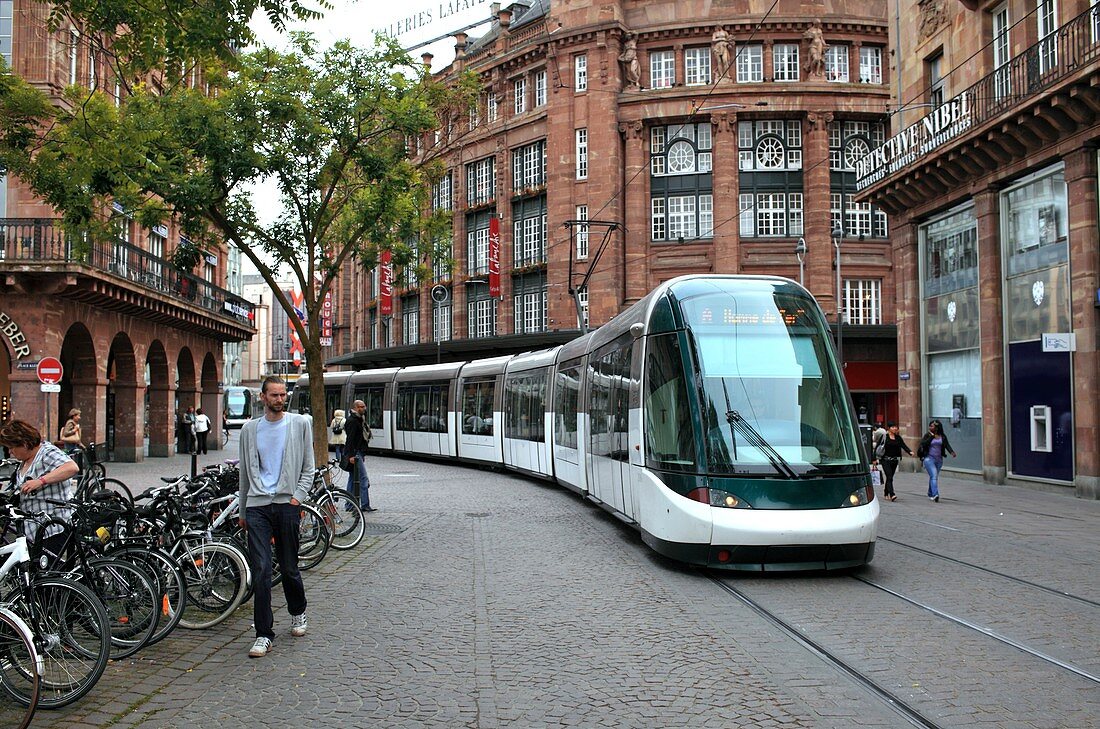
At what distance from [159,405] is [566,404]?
2108 cm

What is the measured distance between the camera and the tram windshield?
32.4 feet

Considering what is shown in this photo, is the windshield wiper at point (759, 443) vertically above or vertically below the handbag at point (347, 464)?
above

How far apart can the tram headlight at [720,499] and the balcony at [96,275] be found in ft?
45.7

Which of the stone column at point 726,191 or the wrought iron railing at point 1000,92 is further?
the stone column at point 726,191

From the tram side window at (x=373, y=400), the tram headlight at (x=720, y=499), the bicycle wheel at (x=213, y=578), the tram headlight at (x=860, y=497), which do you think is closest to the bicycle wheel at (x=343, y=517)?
Result: the bicycle wheel at (x=213, y=578)

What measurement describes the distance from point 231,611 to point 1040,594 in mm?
6831

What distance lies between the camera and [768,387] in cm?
1020

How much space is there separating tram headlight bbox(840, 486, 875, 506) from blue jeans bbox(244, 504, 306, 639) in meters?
5.18

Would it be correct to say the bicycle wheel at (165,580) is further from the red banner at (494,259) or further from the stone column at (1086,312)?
the red banner at (494,259)

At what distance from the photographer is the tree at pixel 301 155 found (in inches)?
599

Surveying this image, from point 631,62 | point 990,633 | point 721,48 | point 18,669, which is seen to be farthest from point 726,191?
point 18,669

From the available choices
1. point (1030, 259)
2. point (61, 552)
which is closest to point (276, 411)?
point (61, 552)

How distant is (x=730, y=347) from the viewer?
34.3 feet

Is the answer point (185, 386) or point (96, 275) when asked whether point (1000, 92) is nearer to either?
point (96, 275)
